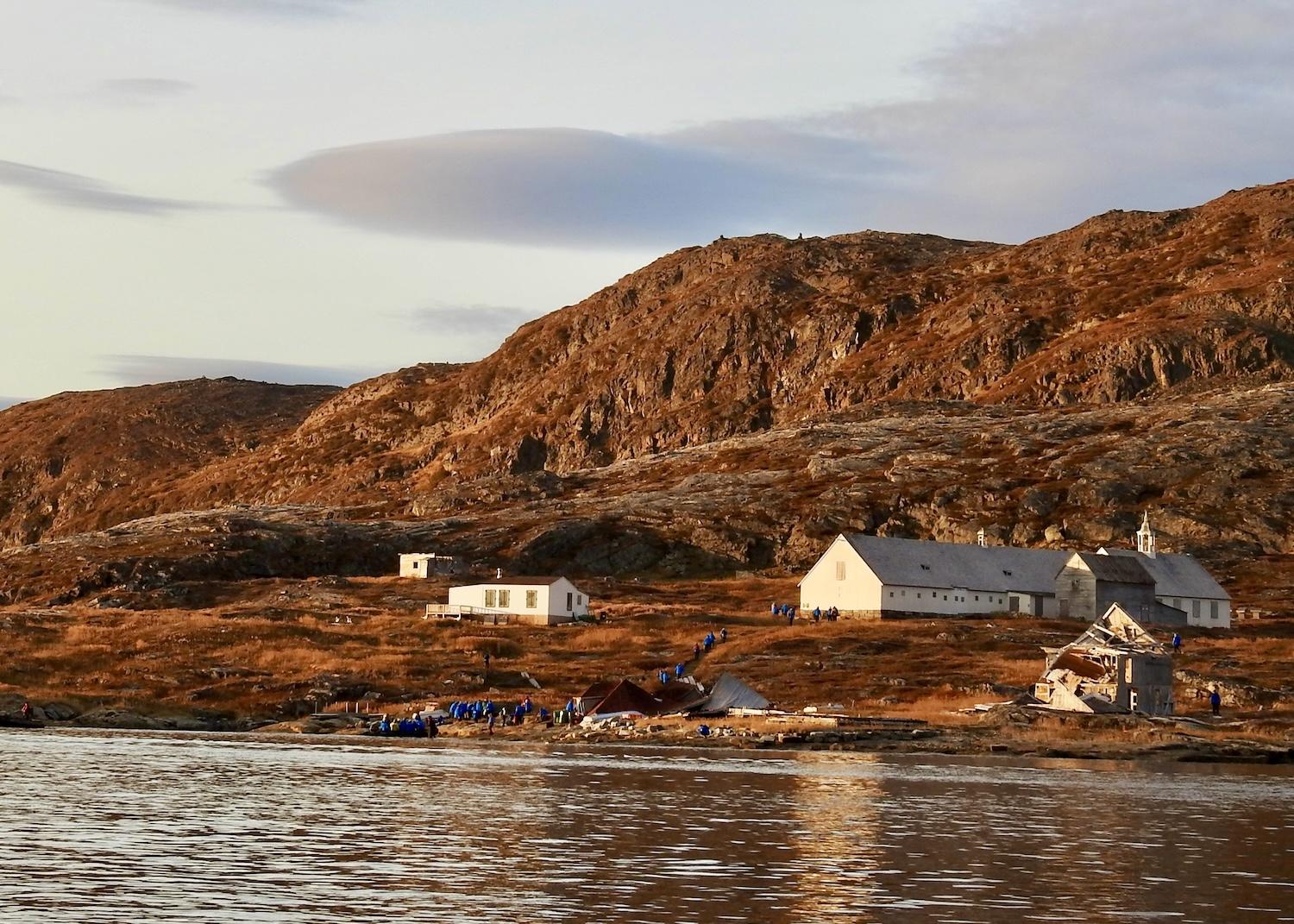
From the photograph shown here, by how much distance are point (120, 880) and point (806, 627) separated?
94.1m

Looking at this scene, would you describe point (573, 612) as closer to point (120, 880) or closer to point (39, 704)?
point (39, 704)

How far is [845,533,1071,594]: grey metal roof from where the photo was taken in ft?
447

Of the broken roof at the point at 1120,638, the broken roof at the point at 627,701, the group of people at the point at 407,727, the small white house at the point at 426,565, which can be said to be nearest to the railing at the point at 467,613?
the small white house at the point at 426,565

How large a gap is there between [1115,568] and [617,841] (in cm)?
10194

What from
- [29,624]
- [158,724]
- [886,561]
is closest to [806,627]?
[886,561]

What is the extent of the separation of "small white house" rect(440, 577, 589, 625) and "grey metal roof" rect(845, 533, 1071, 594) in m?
23.2

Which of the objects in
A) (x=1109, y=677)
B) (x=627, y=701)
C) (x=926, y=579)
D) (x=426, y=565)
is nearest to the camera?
(x=1109, y=677)

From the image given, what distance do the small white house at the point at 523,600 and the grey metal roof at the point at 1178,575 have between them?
4516 cm

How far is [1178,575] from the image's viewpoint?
459ft

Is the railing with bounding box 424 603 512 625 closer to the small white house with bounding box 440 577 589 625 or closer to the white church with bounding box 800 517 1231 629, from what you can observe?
the small white house with bounding box 440 577 589 625

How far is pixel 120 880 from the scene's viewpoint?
1394 inches

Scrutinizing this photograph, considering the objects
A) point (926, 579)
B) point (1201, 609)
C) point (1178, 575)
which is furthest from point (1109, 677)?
point (1178, 575)

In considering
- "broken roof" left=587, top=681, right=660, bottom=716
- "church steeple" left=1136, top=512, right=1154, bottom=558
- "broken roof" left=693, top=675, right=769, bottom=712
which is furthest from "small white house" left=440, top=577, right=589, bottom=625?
"church steeple" left=1136, top=512, right=1154, bottom=558

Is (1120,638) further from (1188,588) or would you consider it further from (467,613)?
(467,613)
